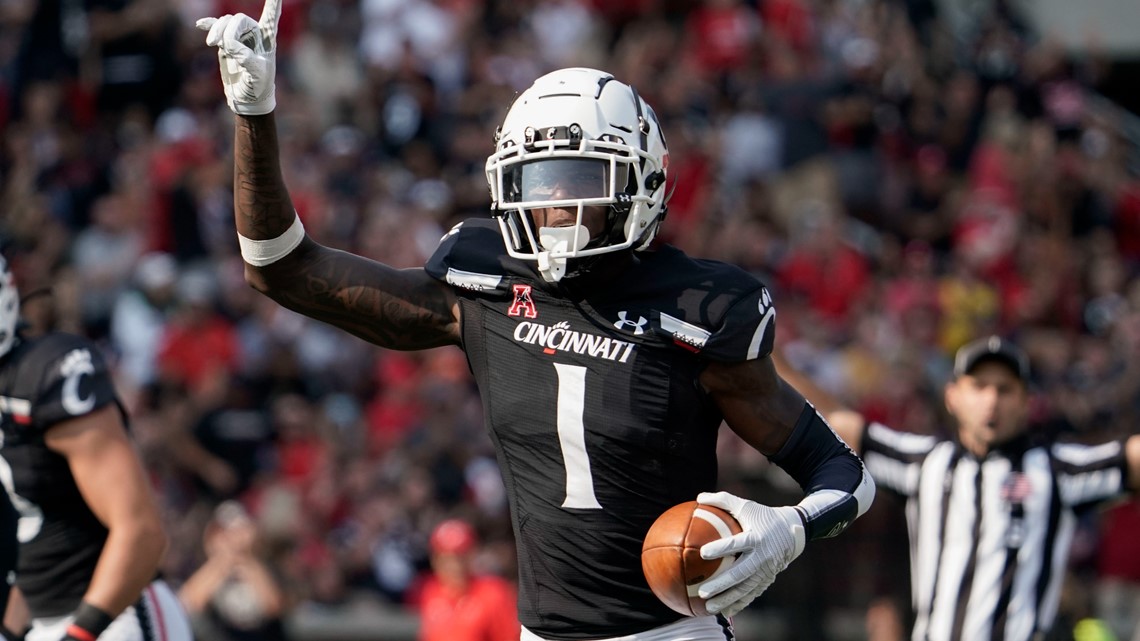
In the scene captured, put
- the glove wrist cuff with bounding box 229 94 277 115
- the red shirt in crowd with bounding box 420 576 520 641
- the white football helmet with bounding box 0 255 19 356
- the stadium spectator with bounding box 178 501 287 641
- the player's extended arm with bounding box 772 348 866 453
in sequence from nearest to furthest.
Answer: the glove wrist cuff with bounding box 229 94 277 115
the white football helmet with bounding box 0 255 19 356
the player's extended arm with bounding box 772 348 866 453
the red shirt in crowd with bounding box 420 576 520 641
the stadium spectator with bounding box 178 501 287 641

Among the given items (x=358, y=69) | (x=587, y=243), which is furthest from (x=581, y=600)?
(x=358, y=69)

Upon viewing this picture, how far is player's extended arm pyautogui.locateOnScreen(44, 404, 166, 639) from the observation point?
14.2 ft

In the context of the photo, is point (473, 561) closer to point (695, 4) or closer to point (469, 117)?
point (469, 117)

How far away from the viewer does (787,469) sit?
11.9ft

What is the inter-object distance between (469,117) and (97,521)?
8224mm

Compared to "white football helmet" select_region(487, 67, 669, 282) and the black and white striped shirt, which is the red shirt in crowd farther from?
"white football helmet" select_region(487, 67, 669, 282)

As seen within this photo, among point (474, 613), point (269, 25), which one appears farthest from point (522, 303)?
point (474, 613)

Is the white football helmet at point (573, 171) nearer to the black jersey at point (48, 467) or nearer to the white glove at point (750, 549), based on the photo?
the white glove at point (750, 549)

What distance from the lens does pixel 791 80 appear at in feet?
42.1

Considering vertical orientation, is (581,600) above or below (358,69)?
above

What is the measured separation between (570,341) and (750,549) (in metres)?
0.61

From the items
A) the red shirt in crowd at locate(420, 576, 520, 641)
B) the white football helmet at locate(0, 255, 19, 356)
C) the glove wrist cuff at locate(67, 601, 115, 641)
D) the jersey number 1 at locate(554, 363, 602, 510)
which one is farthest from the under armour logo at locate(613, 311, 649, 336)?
the red shirt in crowd at locate(420, 576, 520, 641)

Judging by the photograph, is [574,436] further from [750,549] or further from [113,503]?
[113,503]

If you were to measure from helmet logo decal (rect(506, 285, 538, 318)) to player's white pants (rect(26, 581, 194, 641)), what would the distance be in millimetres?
1648
